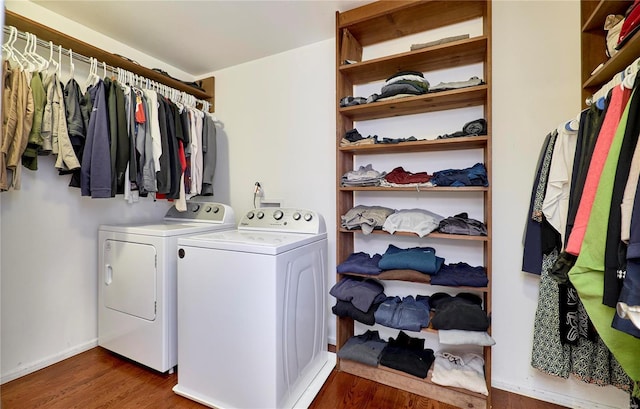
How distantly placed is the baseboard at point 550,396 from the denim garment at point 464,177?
3.95 ft

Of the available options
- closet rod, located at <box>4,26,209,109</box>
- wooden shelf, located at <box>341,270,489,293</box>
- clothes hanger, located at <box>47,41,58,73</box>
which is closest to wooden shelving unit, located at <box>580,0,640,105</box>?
wooden shelf, located at <box>341,270,489,293</box>

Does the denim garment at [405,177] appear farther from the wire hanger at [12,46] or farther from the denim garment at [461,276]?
the wire hanger at [12,46]

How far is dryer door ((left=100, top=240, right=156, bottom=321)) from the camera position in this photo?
1.78 m

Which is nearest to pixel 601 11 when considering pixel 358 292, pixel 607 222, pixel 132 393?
pixel 607 222

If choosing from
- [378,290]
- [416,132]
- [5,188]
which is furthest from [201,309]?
[416,132]

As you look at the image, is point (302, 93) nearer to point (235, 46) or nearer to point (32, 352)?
point (235, 46)

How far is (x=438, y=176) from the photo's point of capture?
1696mm

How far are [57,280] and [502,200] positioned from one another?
2.91 meters

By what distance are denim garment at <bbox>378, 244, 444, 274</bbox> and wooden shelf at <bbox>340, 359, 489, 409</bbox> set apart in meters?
0.62

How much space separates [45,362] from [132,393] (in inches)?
29.0

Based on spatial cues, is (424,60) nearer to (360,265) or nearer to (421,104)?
(421,104)

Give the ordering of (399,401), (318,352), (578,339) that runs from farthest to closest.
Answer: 1. (318,352)
2. (399,401)
3. (578,339)

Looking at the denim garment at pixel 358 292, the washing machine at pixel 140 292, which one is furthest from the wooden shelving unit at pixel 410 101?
the washing machine at pixel 140 292

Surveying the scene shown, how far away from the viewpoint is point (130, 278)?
6.14ft
